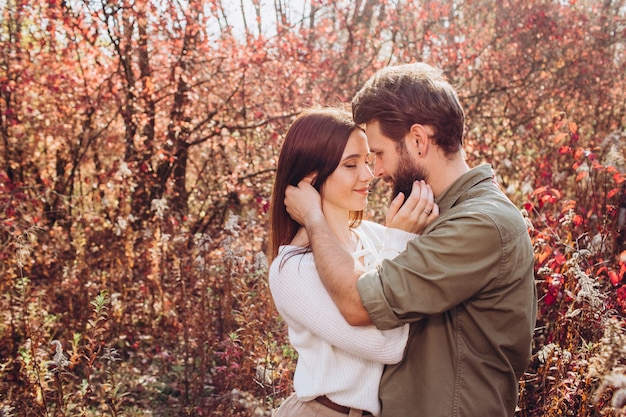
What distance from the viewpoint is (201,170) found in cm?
775

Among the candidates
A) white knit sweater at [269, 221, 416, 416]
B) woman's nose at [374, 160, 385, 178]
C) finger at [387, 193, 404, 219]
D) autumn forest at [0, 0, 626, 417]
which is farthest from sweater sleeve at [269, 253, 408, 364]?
autumn forest at [0, 0, 626, 417]

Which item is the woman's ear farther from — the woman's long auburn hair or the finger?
the finger

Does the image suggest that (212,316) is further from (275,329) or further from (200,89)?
(200,89)

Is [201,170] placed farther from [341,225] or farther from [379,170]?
[379,170]

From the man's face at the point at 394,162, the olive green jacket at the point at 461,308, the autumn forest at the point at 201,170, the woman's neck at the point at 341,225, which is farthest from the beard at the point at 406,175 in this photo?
the autumn forest at the point at 201,170

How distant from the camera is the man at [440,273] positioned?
1.90 metres

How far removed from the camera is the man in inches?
74.6

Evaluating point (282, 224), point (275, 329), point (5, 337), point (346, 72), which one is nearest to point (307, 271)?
point (282, 224)

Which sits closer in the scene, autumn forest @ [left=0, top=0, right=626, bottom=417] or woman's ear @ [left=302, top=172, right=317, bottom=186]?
woman's ear @ [left=302, top=172, right=317, bottom=186]

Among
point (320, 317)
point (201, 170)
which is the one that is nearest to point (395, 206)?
point (320, 317)

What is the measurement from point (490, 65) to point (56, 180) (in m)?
6.68

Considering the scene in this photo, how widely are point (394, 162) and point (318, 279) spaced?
0.57 metres

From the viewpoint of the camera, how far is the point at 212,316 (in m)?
4.90

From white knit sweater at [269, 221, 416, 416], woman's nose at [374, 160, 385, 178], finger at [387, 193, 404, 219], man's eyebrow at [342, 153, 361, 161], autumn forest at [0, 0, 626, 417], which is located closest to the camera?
white knit sweater at [269, 221, 416, 416]
